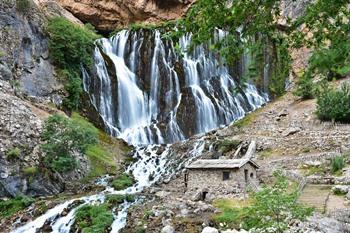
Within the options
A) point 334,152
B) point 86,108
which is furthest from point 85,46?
point 334,152

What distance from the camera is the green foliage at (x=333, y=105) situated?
30422 millimetres

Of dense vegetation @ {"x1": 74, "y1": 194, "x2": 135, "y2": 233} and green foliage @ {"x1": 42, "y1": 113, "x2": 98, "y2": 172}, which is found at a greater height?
green foliage @ {"x1": 42, "y1": 113, "x2": 98, "y2": 172}

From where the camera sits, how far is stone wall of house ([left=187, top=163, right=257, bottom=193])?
2159 cm

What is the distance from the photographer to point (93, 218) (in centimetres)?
1942

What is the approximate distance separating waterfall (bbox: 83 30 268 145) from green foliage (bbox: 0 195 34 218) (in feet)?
39.2

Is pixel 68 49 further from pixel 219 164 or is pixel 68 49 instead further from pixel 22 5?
pixel 219 164

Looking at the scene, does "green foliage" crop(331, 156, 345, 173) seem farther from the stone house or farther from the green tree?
the green tree

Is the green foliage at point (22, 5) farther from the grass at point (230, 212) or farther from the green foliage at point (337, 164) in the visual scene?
the green foliage at point (337, 164)

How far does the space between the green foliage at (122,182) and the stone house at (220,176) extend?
3.58m

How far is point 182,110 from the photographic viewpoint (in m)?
37.3

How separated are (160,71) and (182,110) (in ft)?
15.0

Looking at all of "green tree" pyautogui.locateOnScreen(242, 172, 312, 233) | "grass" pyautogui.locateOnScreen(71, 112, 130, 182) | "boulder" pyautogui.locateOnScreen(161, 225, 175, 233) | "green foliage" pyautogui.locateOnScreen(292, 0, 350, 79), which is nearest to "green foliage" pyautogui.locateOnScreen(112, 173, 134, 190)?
"grass" pyautogui.locateOnScreen(71, 112, 130, 182)

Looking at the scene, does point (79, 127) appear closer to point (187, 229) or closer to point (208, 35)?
point (187, 229)

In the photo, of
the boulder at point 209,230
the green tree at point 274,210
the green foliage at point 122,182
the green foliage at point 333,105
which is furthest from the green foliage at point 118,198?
→ the green foliage at point 333,105
